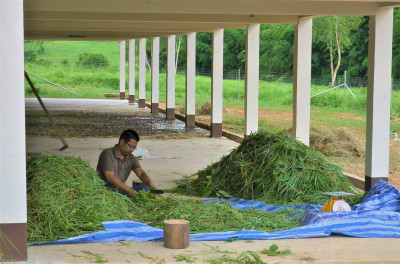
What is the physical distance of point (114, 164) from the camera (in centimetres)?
747

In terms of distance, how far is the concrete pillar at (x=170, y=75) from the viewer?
19797 millimetres

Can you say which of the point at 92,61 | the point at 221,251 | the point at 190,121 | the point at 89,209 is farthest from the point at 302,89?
the point at 92,61

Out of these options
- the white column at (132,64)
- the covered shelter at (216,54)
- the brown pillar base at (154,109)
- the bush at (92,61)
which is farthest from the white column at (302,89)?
the bush at (92,61)

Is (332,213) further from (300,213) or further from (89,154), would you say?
(89,154)

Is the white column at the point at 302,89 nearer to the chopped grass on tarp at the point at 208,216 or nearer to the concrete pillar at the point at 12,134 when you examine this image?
the chopped grass on tarp at the point at 208,216

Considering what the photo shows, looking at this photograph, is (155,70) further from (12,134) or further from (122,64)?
(12,134)

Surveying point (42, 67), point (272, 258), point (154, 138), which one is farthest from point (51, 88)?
point (272, 258)

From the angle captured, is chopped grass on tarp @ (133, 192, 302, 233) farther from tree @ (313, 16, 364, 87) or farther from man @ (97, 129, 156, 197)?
tree @ (313, 16, 364, 87)

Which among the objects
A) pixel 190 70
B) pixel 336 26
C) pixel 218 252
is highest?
pixel 336 26

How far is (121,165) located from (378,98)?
3.62 meters

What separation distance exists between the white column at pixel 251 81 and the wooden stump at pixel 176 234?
771 cm

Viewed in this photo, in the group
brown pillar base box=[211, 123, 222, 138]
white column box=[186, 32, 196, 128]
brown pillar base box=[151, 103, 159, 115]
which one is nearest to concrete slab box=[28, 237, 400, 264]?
brown pillar base box=[211, 123, 222, 138]

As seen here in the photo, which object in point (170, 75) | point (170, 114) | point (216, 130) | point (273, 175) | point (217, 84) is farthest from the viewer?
point (170, 114)

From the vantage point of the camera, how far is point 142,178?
7637 mm
